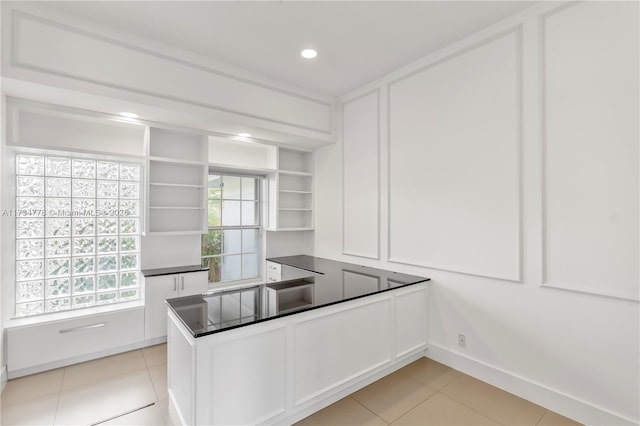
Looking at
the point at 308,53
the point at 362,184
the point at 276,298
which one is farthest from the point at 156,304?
the point at 308,53

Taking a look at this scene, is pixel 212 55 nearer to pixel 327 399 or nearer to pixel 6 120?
pixel 6 120

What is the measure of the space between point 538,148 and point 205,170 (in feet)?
10.7

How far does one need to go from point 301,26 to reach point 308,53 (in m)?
0.39

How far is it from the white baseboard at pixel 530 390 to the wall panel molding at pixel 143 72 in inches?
114

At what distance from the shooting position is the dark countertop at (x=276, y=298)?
177 centimetres

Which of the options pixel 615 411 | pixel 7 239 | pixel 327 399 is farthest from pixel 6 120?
pixel 615 411

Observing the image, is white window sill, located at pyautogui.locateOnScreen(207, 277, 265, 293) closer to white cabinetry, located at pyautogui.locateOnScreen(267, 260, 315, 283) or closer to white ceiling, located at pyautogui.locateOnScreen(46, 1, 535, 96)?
white cabinetry, located at pyautogui.locateOnScreen(267, 260, 315, 283)

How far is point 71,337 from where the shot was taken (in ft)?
9.11

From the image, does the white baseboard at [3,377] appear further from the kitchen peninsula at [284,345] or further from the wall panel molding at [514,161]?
the wall panel molding at [514,161]

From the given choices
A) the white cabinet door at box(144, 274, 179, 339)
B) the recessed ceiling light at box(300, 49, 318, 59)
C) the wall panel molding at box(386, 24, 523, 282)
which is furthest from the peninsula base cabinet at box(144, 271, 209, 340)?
the wall panel molding at box(386, 24, 523, 282)

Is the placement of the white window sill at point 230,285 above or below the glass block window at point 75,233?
below

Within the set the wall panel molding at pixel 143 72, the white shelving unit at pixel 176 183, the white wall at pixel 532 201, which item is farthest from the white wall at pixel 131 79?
the white wall at pixel 532 201

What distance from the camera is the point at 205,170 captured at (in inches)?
142

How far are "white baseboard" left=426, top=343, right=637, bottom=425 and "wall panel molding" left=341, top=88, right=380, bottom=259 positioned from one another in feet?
3.99
